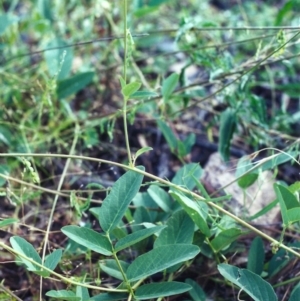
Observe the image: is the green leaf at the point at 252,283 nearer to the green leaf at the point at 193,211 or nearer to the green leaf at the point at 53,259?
the green leaf at the point at 193,211

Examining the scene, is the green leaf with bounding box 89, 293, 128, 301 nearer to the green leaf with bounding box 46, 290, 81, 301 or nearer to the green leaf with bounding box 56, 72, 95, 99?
the green leaf with bounding box 46, 290, 81, 301

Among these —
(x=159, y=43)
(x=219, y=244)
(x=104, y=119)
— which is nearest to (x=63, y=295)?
(x=219, y=244)

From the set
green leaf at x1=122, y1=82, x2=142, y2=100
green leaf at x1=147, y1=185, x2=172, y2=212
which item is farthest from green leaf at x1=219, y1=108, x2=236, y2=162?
green leaf at x1=122, y1=82, x2=142, y2=100

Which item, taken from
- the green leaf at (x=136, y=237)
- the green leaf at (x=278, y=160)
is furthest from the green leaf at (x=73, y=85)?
the green leaf at (x=136, y=237)

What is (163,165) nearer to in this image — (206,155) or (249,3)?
(206,155)

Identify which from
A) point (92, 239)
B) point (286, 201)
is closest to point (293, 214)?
point (286, 201)

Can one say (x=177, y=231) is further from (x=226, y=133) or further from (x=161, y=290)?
→ (x=226, y=133)
